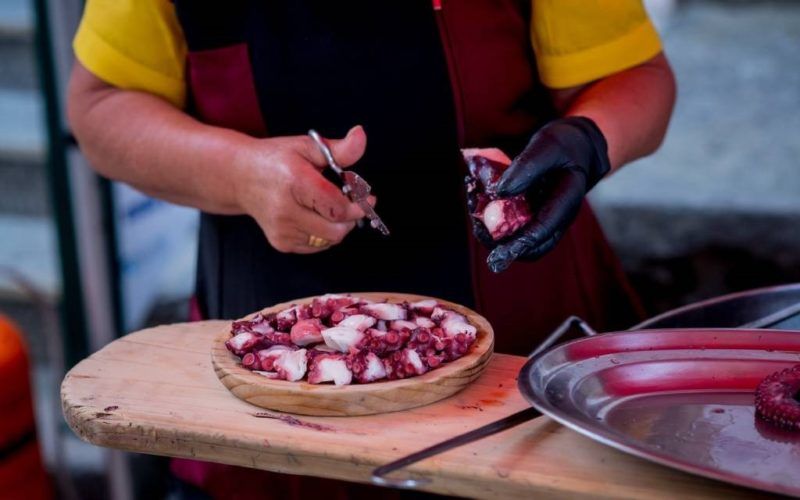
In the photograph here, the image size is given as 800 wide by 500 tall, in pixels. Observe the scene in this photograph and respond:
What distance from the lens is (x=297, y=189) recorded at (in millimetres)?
1684

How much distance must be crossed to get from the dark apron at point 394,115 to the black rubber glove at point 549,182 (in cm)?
32

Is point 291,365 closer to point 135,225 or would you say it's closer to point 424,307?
point 424,307

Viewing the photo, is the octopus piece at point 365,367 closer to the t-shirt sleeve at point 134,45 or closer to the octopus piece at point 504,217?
the octopus piece at point 504,217

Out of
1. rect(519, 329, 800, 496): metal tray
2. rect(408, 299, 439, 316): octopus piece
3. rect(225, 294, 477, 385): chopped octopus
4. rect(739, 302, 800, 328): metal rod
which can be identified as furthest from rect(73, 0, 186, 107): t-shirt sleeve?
rect(739, 302, 800, 328): metal rod

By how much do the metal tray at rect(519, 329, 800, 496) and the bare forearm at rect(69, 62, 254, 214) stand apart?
28.0 inches

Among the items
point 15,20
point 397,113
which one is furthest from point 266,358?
point 15,20

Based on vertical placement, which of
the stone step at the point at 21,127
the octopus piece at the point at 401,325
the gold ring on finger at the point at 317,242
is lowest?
the stone step at the point at 21,127

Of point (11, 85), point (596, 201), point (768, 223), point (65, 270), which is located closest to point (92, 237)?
point (65, 270)

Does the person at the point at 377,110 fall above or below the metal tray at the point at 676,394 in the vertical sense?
above

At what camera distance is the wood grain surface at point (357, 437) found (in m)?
1.20

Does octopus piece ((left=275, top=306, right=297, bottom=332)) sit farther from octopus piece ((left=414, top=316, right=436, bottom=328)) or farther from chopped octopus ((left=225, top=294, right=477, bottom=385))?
octopus piece ((left=414, top=316, right=436, bottom=328))

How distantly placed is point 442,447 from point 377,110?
81cm

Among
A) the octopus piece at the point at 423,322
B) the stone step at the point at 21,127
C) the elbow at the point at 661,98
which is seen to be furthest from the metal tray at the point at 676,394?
the stone step at the point at 21,127

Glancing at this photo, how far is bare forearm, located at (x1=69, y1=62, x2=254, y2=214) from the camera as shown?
71.6 inches
